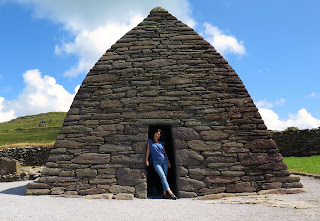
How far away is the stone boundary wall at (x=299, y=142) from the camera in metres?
16.7

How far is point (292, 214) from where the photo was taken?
14.5 feet

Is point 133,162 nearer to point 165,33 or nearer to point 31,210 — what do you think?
point 31,210

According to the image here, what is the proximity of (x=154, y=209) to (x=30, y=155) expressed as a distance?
670 inches

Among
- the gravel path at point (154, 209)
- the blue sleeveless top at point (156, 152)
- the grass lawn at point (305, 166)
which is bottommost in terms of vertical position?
the gravel path at point (154, 209)

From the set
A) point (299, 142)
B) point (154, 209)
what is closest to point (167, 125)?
point (154, 209)

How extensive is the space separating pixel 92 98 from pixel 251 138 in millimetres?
4120

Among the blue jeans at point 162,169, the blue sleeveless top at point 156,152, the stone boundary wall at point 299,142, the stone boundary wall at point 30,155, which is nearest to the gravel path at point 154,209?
the blue jeans at point 162,169

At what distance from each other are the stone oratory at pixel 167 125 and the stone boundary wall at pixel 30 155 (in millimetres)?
13647

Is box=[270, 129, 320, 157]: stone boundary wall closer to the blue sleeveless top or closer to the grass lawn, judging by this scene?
the grass lawn

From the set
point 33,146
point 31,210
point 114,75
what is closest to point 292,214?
point 31,210

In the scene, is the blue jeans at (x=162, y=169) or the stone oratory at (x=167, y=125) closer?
the blue jeans at (x=162, y=169)

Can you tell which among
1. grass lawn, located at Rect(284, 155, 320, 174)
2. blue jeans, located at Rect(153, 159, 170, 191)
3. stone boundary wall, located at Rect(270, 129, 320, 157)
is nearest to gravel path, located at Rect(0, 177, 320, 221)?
blue jeans, located at Rect(153, 159, 170, 191)

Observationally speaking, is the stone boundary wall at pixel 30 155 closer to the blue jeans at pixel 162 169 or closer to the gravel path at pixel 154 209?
the gravel path at pixel 154 209

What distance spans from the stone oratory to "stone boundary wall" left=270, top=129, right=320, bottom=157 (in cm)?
1184
